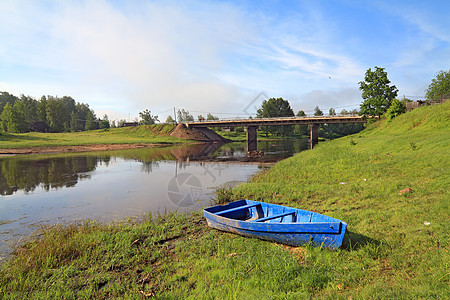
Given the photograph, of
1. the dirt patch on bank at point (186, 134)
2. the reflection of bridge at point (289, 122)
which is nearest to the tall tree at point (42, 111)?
the dirt patch on bank at point (186, 134)

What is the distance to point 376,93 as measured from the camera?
186 feet

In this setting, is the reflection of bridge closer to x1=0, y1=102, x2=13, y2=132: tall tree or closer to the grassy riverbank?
the grassy riverbank

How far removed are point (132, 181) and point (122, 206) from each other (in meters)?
9.01

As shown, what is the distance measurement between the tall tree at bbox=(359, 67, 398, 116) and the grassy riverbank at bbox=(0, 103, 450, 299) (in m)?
48.7

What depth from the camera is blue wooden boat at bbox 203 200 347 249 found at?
7.30 metres

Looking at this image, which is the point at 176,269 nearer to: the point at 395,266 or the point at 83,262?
the point at 83,262

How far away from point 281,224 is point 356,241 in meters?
2.34

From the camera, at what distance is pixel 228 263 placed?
7254mm

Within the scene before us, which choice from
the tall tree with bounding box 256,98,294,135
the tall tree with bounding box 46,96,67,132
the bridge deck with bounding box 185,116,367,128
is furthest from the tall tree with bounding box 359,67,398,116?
the tall tree with bounding box 46,96,67,132

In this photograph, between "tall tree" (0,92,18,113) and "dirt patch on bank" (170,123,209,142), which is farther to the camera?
"tall tree" (0,92,18,113)

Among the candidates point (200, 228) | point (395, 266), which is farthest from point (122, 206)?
point (395, 266)

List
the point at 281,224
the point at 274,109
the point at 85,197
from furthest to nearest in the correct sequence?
the point at 274,109, the point at 85,197, the point at 281,224

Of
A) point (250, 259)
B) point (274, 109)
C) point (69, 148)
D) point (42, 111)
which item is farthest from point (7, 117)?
point (250, 259)

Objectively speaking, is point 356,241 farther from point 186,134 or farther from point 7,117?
point 7,117
